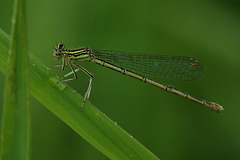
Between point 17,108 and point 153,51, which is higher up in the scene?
point 17,108

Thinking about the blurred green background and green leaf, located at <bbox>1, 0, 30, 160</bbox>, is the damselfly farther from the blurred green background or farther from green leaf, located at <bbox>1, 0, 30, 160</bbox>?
green leaf, located at <bbox>1, 0, 30, 160</bbox>

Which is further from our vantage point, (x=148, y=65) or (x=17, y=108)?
(x=148, y=65)

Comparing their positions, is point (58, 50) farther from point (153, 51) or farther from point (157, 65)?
point (153, 51)

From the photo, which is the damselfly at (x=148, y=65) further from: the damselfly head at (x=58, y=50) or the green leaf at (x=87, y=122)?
the green leaf at (x=87, y=122)

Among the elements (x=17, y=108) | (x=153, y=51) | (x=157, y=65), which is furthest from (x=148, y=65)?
(x=17, y=108)

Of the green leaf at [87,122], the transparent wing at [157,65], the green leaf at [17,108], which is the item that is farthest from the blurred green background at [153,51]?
the green leaf at [17,108]

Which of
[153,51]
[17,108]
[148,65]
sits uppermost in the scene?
[17,108]

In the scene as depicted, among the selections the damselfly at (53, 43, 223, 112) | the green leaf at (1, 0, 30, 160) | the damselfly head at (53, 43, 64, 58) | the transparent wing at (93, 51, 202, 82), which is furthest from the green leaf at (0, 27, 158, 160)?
the transparent wing at (93, 51, 202, 82)
